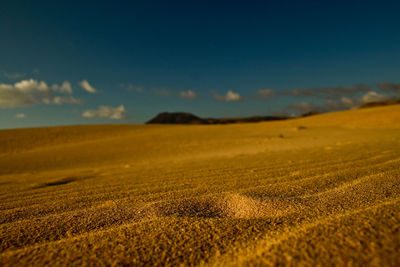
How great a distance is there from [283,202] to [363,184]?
853 millimetres

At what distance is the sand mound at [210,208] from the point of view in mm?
1508

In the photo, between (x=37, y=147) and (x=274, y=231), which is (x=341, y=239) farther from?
(x=37, y=147)

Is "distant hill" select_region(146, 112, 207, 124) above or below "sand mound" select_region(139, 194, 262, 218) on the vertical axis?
above

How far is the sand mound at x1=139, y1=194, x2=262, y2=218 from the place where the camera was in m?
1.51

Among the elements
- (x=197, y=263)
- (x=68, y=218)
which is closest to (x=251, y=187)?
(x=197, y=263)

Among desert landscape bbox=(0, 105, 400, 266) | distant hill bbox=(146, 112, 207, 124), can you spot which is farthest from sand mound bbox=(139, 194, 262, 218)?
distant hill bbox=(146, 112, 207, 124)

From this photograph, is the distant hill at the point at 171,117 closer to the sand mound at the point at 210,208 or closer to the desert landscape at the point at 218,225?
the desert landscape at the point at 218,225

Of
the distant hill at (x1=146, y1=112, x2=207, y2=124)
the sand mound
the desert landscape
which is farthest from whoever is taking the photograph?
the distant hill at (x1=146, y1=112, x2=207, y2=124)

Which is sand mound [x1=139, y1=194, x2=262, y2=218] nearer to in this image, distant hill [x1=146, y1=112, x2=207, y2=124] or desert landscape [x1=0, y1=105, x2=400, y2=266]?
desert landscape [x1=0, y1=105, x2=400, y2=266]

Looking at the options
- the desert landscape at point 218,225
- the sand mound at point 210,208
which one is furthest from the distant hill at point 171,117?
the sand mound at point 210,208

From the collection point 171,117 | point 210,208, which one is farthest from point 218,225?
point 171,117

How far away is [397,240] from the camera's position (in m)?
0.84

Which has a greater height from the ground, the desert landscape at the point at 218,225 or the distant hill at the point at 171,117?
the distant hill at the point at 171,117

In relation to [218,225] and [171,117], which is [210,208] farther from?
[171,117]
